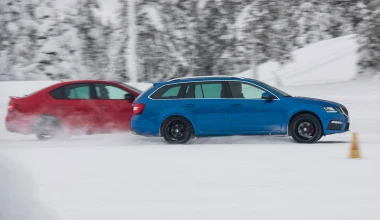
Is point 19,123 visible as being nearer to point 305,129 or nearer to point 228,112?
point 228,112

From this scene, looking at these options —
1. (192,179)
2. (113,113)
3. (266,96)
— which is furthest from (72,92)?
(192,179)

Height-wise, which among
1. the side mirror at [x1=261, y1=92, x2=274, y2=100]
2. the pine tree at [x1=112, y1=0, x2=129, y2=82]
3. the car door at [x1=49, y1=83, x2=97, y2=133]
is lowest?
the car door at [x1=49, y1=83, x2=97, y2=133]

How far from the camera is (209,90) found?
12594mm

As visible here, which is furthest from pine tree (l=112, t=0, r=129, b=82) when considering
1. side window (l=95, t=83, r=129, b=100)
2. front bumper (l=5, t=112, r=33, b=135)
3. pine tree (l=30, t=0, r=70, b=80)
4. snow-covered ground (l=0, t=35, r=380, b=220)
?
snow-covered ground (l=0, t=35, r=380, b=220)

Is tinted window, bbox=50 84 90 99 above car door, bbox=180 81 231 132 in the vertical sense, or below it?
above

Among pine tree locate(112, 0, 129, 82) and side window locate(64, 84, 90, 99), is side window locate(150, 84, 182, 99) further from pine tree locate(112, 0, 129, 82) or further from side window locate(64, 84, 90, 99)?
pine tree locate(112, 0, 129, 82)

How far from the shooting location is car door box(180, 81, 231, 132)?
12320 mm

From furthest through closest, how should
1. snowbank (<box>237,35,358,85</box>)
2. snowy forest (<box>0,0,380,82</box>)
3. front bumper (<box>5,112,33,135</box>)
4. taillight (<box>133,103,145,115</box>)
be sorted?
snowy forest (<box>0,0,380,82</box>)
snowbank (<box>237,35,358,85</box>)
front bumper (<box>5,112,33,135</box>)
taillight (<box>133,103,145,115</box>)

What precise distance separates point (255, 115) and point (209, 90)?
1143 millimetres

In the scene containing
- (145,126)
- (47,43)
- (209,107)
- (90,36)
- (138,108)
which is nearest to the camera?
(209,107)

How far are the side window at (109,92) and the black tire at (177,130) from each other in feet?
6.41

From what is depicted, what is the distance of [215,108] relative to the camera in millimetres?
12352

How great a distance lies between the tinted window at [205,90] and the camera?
12.5 m

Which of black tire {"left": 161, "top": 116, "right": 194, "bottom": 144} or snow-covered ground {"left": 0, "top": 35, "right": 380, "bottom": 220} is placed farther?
black tire {"left": 161, "top": 116, "right": 194, "bottom": 144}
